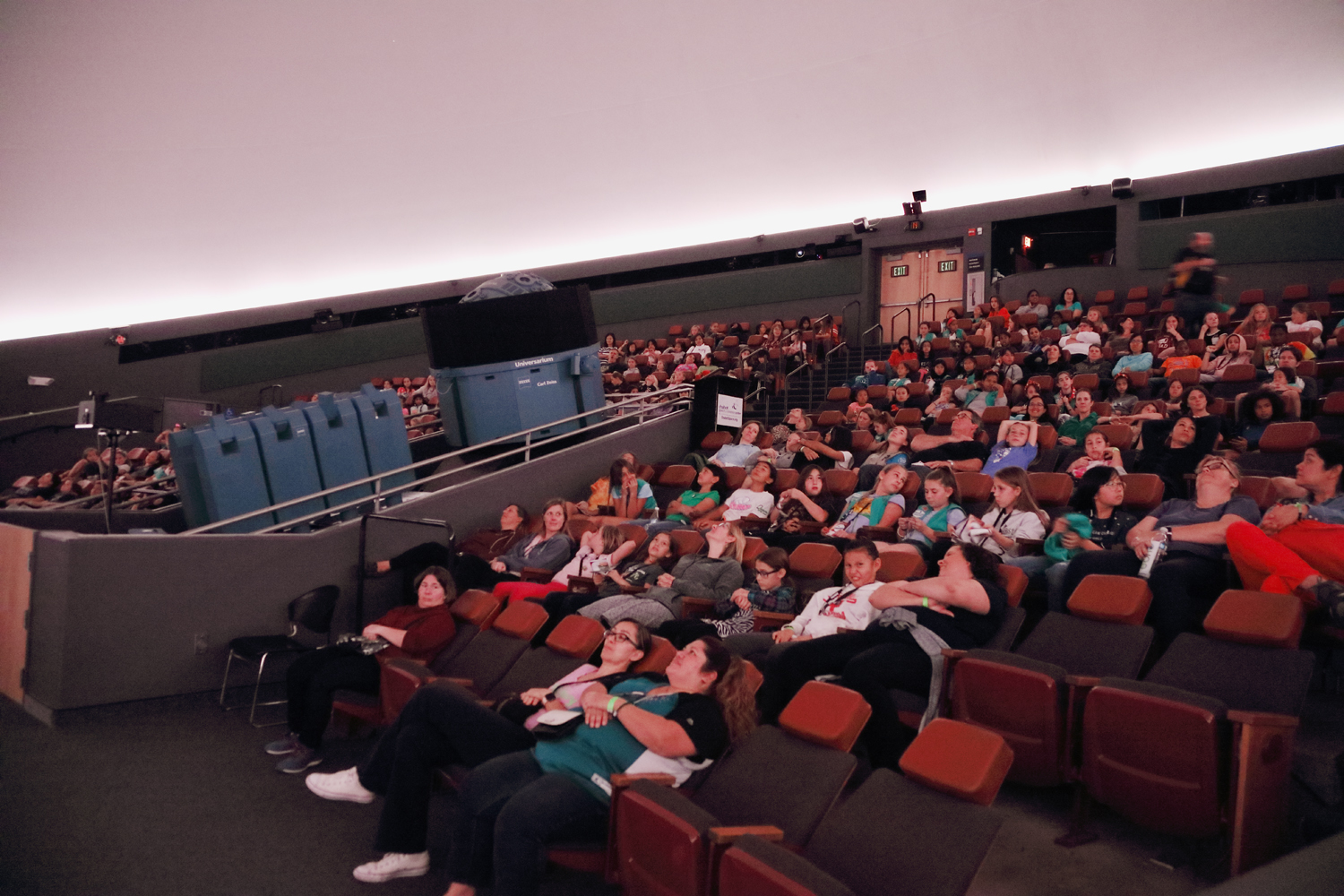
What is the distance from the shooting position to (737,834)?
202 centimetres

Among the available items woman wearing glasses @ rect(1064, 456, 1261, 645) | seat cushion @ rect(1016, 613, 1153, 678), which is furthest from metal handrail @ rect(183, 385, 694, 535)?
woman wearing glasses @ rect(1064, 456, 1261, 645)

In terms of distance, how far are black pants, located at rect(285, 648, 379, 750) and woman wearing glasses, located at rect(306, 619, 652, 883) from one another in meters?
0.45

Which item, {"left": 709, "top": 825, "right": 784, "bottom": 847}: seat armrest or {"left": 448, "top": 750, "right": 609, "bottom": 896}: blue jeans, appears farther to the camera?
{"left": 448, "top": 750, "right": 609, "bottom": 896}: blue jeans

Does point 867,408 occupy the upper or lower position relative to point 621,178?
lower

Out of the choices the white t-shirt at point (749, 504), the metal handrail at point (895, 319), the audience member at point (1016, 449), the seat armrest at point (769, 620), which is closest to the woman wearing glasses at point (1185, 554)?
the seat armrest at point (769, 620)

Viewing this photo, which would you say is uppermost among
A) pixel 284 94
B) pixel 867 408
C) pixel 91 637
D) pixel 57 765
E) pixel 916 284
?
pixel 284 94

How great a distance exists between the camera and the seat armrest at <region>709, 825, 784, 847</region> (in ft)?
6.61

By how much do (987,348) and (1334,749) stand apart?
24.7ft

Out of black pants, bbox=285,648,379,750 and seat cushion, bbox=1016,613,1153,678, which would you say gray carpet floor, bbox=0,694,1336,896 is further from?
seat cushion, bbox=1016,613,1153,678

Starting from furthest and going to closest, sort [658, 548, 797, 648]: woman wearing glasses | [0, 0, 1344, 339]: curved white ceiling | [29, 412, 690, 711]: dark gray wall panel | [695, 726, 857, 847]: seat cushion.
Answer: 1. [0, 0, 1344, 339]: curved white ceiling
2. [29, 412, 690, 711]: dark gray wall panel
3. [658, 548, 797, 648]: woman wearing glasses
4. [695, 726, 857, 847]: seat cushion

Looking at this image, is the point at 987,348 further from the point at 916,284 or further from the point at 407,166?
the point at 407,166

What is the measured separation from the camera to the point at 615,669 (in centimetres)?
312

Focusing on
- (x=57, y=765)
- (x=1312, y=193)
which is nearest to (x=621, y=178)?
(x=1312, y=193)

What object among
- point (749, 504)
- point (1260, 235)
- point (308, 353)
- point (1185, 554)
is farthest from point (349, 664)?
point (308, 353)
